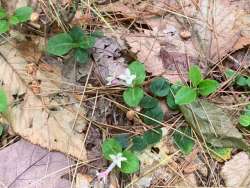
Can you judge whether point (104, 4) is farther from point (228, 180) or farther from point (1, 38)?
point (228, 180)

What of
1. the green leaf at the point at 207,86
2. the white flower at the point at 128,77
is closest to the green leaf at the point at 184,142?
the green leaf at the point at 207,86

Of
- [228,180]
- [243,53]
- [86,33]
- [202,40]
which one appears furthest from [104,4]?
[228,180]

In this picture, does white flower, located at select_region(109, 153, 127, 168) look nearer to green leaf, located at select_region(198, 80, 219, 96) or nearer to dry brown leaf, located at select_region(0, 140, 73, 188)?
dry brown leaf, located at select_region(0, 140, 73, 188)

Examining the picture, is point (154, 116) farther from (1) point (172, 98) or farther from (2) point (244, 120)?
(2) point (244, 120)

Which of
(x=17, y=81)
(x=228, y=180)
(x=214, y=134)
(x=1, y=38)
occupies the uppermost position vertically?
(x=1, y=38)

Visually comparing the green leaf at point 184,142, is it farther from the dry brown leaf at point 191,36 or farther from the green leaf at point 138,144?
the dry brown leaf at point 191,36

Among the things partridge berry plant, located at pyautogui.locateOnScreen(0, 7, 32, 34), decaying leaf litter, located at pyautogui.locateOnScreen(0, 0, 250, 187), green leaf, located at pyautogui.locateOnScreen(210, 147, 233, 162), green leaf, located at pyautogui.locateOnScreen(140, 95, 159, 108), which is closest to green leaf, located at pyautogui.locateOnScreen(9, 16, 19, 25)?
partridge berry plant, located at pyautogui.locateOnScreen(0, 7, 32, 34)
